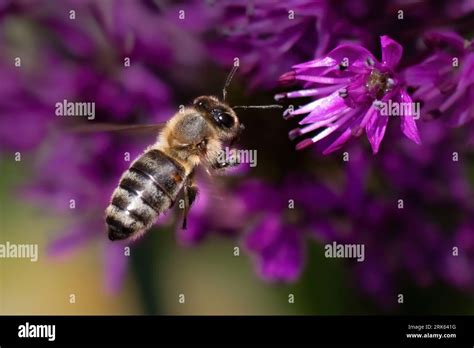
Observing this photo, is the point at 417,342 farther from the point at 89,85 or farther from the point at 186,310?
the point at 89,85

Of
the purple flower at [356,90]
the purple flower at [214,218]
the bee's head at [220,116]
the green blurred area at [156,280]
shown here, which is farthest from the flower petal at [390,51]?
the green blurred area at [156,280]

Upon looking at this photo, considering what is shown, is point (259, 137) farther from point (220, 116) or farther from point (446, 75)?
point (446, 75)

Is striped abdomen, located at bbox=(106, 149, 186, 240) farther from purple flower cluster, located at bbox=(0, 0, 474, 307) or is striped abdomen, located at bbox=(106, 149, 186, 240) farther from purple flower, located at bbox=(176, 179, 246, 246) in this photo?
purple flower, located at bbox=(176, 179, 246, 246)

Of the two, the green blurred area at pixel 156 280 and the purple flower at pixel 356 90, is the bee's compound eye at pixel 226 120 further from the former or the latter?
the green blurred area at pixel 156 280

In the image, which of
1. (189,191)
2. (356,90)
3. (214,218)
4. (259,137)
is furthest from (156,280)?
(356,90)

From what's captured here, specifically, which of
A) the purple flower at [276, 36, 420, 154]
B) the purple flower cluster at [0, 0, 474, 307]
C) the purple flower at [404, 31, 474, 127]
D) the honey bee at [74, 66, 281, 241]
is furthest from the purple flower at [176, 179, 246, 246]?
the purple flower at [404, 31, 474, 127]

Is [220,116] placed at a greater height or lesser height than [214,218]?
greater
